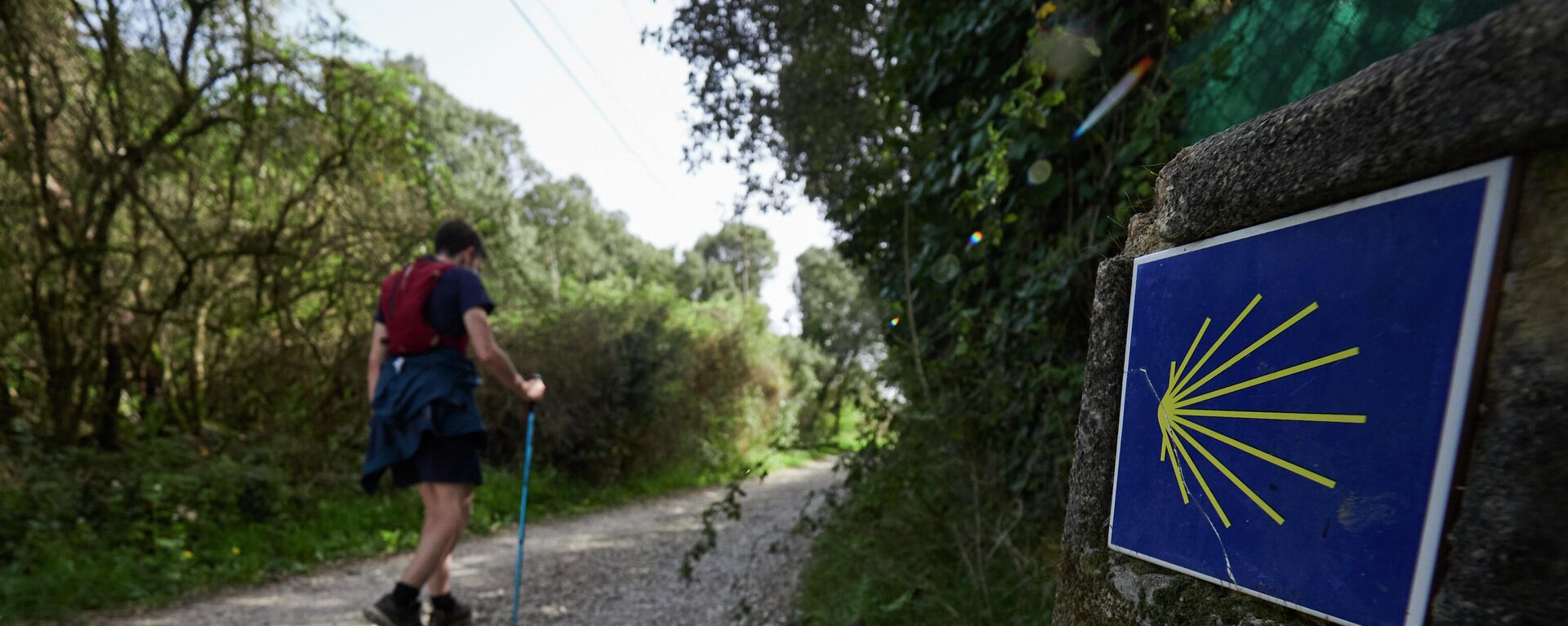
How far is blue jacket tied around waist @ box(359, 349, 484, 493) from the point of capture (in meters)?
3.41

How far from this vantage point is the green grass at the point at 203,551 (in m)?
4.31

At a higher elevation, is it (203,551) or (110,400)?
(110,400)

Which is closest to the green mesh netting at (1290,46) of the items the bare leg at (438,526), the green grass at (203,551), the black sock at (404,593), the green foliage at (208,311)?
the green grass at (203,551)

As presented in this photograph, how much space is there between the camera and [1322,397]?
36.6 inches

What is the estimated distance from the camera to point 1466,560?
0.79 metres

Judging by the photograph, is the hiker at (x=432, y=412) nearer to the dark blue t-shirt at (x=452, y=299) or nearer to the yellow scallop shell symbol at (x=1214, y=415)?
the dark blue t-shirt at (x=452, y=299)

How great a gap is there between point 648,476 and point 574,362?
6.24ft

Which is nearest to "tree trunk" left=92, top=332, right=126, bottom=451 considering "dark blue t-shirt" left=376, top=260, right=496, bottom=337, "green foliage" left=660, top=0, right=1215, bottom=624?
"dark blue t-shirt" left=376, top=260, right=496, bottom=337

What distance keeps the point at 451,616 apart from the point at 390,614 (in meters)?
0.38

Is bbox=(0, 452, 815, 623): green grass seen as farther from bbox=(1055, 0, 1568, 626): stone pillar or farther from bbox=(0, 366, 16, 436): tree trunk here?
bbox=(1055, 0, 1568, 626): stone pillar

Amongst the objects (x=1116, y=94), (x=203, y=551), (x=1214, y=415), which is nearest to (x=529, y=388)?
(x=1116, y=94)

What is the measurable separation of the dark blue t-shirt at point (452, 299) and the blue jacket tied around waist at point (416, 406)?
133 millimetres

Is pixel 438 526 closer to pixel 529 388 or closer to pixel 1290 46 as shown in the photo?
pixel 529 388

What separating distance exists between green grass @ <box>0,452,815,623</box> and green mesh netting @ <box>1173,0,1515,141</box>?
2266mm
